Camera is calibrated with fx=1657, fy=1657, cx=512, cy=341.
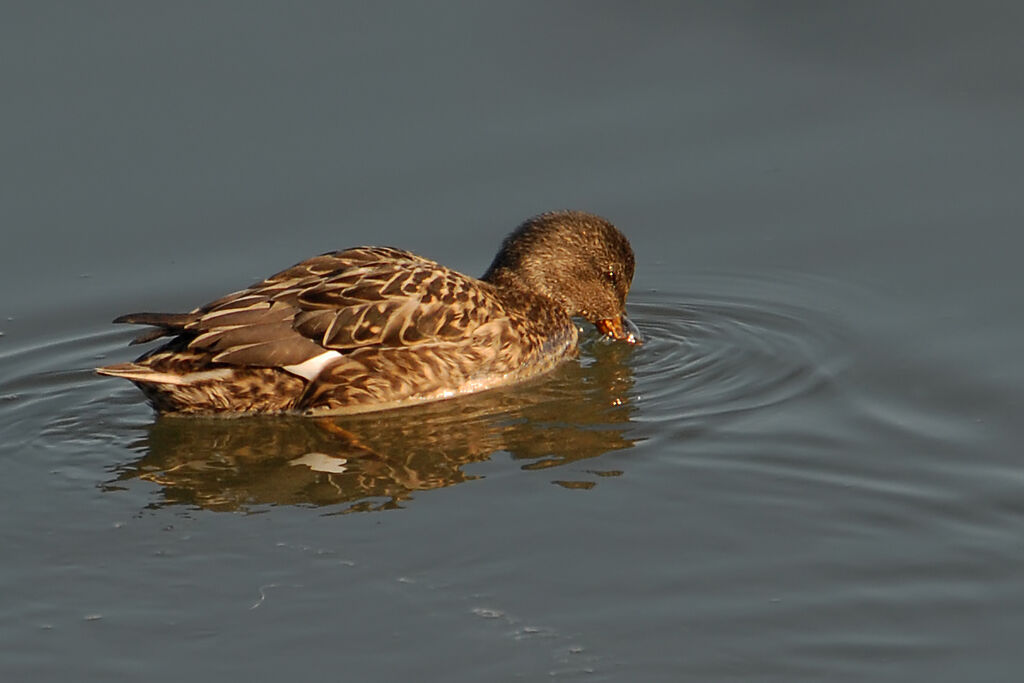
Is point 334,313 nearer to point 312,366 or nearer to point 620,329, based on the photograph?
point 312,366

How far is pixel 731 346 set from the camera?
10500 millimetres

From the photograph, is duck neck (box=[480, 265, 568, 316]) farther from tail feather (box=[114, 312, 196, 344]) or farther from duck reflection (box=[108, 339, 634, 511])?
tail feather (box=[114, 312, 196, 344])

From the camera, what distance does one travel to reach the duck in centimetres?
955

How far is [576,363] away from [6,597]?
15.5 feet

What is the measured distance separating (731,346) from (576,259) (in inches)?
51.3

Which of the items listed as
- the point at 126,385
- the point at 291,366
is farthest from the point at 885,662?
the point at 126,385

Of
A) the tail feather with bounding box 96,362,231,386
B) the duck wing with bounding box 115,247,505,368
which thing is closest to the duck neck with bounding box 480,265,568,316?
the duck wing with bounding box 115,247,505,368

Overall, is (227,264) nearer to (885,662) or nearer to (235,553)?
(235,553)

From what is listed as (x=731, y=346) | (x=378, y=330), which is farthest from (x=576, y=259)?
(x=378, y=330)

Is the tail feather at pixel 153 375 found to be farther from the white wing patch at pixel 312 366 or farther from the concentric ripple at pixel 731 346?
the concentric ripple at pixel 731 346

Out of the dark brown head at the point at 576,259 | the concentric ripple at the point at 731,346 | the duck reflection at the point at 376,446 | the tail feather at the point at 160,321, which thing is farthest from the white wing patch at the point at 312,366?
the concentric ripple at the point at 731,346

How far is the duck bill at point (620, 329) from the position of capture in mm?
10906

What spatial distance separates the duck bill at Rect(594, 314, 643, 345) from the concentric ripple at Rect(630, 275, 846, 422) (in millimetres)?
106

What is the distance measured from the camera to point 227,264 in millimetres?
11609
